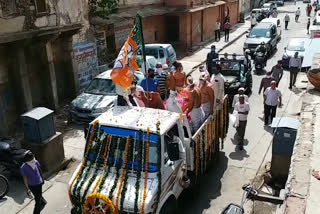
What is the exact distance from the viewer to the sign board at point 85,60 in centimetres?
1593

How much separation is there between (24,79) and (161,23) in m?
14.8

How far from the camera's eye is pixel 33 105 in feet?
45.2

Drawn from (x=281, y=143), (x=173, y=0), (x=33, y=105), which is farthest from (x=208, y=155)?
(x=173, y=0)

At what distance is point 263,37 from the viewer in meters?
22.8

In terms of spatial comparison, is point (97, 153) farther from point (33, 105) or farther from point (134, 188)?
point (33, 105)

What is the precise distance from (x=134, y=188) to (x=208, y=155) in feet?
9.69

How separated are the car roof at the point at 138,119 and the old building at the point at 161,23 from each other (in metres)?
10.9

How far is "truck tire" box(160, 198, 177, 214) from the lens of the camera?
6.35 metres

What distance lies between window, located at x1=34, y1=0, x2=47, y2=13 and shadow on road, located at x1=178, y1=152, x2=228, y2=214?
7943mm

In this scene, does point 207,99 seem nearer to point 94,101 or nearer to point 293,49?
point 94,101

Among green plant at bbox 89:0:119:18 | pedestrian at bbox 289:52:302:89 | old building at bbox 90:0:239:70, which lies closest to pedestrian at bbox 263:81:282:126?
pedestrian at bbox 289:52:302:89

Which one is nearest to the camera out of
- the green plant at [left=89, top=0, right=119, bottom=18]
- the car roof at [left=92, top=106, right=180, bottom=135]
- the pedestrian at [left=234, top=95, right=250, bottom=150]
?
the car roof at [left=92, top=106, right=180, bottom=135]

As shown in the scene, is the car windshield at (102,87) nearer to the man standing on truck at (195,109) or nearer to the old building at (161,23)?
the old building at (161,23)

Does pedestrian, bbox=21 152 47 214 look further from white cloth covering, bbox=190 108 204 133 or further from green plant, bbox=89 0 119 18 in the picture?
green plant, bbox=89 0 119 18
